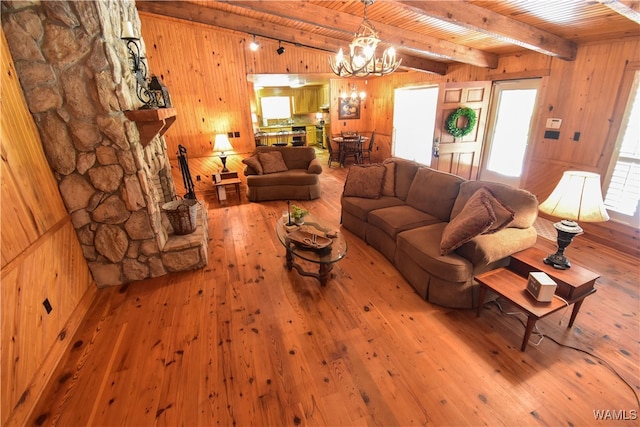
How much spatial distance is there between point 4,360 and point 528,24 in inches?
214

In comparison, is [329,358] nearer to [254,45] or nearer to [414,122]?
[254,45]

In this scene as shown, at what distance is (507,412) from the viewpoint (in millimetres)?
1563

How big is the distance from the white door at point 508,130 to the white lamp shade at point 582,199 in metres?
2.85

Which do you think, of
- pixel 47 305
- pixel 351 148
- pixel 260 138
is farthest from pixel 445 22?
pixel 260 138

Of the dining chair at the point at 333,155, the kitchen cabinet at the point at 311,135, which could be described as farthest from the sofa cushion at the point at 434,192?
the kitchen cabinet at the point at 311,135

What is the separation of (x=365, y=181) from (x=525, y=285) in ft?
6.98

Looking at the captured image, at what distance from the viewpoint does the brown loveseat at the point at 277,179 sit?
16.8 ft

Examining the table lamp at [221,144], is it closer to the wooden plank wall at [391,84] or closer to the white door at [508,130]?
the wooden plank wall at [391,84]

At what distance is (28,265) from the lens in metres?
1.84

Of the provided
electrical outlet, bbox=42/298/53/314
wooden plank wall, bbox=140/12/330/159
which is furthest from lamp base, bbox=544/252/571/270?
wooden plank wall, bbox=140/12/330/159

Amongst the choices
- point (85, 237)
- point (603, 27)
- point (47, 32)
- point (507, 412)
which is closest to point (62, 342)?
point (85, 237)

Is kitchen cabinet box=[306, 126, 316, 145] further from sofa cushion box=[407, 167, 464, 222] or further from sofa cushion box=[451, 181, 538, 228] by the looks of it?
sofa cushion box=[451, 181, 538, 228]

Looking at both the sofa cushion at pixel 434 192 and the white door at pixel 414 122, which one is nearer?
the sofa cushion at pixel 434 192

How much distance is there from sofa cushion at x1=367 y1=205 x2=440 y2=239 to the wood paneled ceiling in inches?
80.5
